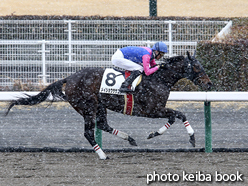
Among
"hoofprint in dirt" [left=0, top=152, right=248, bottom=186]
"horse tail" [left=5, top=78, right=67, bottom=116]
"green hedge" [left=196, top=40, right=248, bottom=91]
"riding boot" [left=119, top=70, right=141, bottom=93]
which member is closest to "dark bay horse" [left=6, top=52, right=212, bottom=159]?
"horse tail" [left=5, top=78, right=67, bottom=116]

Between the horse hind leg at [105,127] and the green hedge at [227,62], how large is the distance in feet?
15.4

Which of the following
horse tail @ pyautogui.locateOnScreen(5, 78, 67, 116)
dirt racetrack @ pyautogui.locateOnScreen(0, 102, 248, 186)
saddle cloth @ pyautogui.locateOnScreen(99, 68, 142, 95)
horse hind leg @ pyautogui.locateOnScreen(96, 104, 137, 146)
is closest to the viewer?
dirt racetrack @ pyautogui.locateOnScreen(0, 102, 248, 186)

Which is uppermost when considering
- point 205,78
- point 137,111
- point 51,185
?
point 205,78

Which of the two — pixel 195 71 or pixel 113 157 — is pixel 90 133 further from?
pixel 195 71

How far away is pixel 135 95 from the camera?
17.1 feet

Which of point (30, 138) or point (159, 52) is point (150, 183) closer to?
point (159, 52)

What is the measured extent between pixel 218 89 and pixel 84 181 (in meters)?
6.45

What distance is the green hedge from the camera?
9.43 meters

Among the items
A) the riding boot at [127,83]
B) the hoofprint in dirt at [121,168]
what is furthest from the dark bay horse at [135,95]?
the hoofprint in dirt at [121,168]

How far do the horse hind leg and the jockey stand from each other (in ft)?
1.51

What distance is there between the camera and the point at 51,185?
12.0 feet

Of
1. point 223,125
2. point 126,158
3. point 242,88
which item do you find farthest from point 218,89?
point 126,158

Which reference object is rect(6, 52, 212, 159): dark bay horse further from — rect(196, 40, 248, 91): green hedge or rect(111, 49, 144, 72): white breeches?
rect(196, 40, 248, 91): green hedge

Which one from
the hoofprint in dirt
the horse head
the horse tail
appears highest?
the horse head
